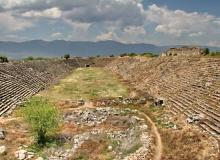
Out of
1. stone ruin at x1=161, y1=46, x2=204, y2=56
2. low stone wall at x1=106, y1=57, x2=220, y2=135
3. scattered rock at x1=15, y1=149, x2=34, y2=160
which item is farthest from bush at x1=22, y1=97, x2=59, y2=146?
stone ruin at x1=161, y1=46, x2=204, y2=56

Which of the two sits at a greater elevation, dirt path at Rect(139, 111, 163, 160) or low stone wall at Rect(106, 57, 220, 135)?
low stone wall at Rect(106, 57, 220, 135)

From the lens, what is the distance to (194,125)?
47938 millimetres

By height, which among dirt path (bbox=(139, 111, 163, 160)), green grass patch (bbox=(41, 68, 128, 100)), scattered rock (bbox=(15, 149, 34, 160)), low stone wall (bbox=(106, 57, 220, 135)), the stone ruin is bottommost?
green grass patch (bbox=(41, 68, 128, 100))

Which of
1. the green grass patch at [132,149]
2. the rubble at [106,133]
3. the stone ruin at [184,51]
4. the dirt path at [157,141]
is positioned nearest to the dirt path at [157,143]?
the dirt path at [157,141]

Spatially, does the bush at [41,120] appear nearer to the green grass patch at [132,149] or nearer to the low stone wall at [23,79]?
the green grass patch at [132,149]

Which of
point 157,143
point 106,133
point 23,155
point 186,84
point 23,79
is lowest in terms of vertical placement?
point 23,155

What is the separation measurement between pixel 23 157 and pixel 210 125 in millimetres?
20531

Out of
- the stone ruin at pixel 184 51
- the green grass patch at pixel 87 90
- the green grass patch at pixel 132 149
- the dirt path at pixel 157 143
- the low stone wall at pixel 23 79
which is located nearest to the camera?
the dirt path at pixel 157 143

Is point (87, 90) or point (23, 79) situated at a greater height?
point (23, 79)

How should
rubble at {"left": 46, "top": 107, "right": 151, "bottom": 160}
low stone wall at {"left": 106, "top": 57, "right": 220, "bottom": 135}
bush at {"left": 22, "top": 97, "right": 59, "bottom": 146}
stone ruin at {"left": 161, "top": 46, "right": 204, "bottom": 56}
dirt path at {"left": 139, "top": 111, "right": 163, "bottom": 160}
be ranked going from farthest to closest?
stone ruin at {"left": 161, "top": 46, "right": 204, "bottom": 56}
low stone wall at {"left": 106, "top": 57, "right": 220, "bottom": 135}
bush at {"left": 22, "top": 97, "right": 59, "bottom": 146}
rubble at {"left": 46, "top": 107, "right": 151, "bottom": 160}
dirt path at {"left": 139, "top": 111, "right": 163, "bottom": 160}

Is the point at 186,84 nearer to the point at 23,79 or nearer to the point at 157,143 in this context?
the point at 157,143

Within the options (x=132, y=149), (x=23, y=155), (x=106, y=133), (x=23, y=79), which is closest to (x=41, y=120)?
(x=23, y=155)

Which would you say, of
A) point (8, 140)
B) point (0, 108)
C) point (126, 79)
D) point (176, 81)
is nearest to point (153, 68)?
point (126, 79)

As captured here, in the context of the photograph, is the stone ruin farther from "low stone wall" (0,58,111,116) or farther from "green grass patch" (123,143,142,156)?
"green grass patch" (123,143,142,156)
